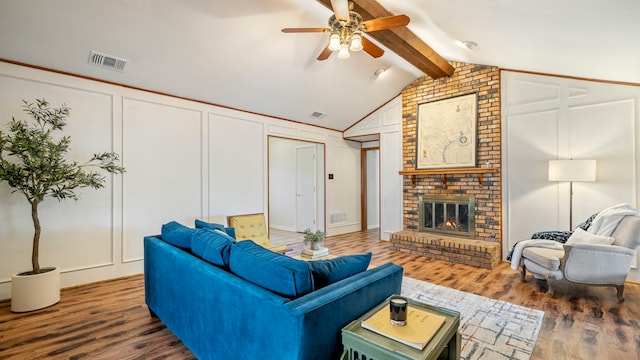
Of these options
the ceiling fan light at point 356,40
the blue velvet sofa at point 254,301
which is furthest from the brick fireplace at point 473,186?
the blue velvet sofa at point 254,301

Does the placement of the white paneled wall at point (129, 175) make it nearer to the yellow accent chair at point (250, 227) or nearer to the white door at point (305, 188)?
the yellow accent chair at point (250, 227)

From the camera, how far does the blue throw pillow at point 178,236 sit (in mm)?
2193

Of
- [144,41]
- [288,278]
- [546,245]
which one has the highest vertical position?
[144,41]

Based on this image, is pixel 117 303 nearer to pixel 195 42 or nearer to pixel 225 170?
pixel 225 170

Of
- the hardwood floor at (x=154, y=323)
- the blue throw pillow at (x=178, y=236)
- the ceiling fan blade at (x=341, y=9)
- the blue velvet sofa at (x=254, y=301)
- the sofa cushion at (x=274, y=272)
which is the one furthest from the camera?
the ceiling fan blade at (x=341, y=9)

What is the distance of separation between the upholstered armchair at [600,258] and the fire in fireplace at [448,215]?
5.33ft

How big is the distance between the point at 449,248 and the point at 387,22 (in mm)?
3443

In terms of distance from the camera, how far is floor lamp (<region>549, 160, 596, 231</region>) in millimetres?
3424

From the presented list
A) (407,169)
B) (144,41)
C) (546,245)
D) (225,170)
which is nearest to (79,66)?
(144,41)

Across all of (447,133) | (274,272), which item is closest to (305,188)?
(447,133)

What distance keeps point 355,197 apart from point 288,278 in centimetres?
593

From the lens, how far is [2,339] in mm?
2266

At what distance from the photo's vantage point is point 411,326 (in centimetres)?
126

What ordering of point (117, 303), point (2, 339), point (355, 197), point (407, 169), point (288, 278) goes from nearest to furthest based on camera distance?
1. point (288, 278)
2. point (2, 339)
3. point (117, 303)
4. point (407, 169)
5. point (355, 197)
